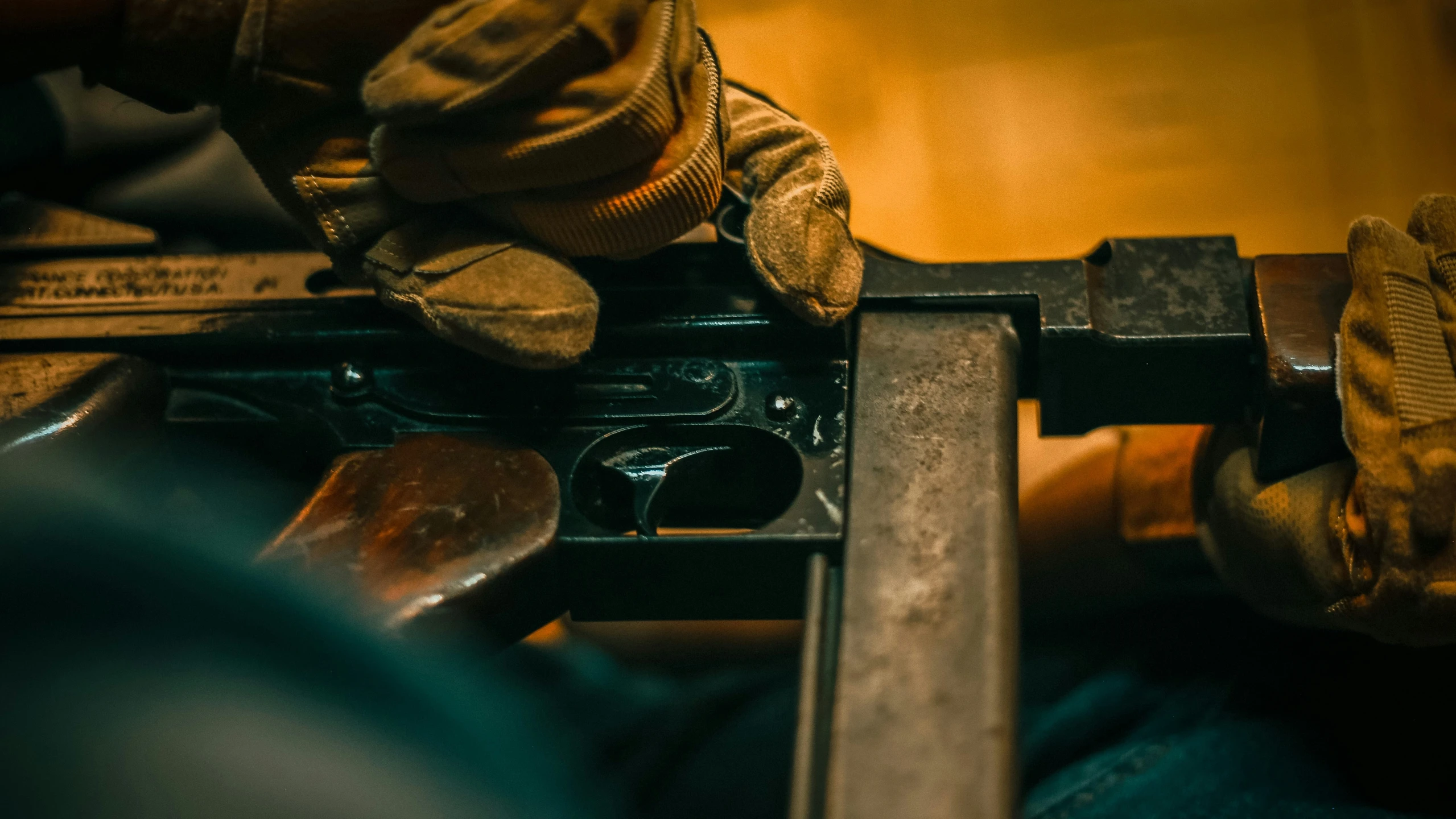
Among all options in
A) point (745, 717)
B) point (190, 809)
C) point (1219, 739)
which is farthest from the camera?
point (745, 717)

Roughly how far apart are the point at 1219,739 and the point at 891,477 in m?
0.32

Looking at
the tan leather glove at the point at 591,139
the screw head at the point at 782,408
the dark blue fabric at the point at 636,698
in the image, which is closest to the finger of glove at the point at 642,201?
the tan leather glove at the point at 591,139

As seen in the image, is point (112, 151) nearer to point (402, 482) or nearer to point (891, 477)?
point (402, 482)

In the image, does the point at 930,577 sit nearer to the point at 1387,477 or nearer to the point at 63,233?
the point at 1387,477

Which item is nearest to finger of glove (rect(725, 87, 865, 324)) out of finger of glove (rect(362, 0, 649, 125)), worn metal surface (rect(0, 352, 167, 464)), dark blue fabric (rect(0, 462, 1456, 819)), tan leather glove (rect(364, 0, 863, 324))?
tan leather glove (rect(364, 0, 863, 324))

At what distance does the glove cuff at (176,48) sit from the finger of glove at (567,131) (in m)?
0.08

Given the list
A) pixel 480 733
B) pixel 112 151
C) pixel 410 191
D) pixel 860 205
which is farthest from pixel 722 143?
pixel 112 151

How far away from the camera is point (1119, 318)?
0.57 meters

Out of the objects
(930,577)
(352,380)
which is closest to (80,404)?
(352,380)

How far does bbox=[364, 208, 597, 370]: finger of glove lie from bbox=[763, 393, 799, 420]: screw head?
108 mm

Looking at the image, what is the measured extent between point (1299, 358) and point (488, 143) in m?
0.41

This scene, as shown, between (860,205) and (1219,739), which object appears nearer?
(1219,739)

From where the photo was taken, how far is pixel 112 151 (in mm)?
817

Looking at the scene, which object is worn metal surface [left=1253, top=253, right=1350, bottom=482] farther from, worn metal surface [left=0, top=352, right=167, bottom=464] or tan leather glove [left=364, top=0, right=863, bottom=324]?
worn metal surface [left=0, top=352, right=167, bottom=464]
